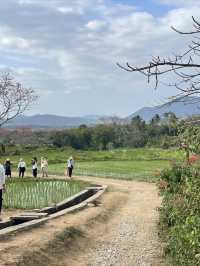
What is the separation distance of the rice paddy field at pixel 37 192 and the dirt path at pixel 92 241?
8.62 ft

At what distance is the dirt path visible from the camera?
1138 cm

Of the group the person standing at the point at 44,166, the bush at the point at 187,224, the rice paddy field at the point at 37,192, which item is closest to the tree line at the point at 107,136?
the person standing at the point at 44,166

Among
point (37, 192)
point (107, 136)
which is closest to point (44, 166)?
point (37, 192)

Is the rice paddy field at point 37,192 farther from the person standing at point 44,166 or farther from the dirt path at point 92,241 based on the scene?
the person standing at point 44,166

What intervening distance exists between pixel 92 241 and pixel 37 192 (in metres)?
11.0

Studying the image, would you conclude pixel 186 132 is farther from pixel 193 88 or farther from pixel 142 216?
pixel 142 216

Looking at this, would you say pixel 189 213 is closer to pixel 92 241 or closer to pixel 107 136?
pixel 92 241

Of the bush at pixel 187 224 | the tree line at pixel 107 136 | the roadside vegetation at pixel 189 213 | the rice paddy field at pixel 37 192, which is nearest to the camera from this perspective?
the roadside vegetation at pixel 189 213

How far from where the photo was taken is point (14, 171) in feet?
143

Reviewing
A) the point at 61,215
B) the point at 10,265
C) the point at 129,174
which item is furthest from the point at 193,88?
the point at 129,174

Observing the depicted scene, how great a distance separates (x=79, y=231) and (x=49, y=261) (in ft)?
11.4

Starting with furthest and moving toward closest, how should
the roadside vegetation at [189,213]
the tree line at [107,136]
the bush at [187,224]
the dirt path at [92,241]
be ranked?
the tree line at [107,136] < the dirt path at [92,241] < the bush at [187,224] < the roadside vegetation at [189,213]

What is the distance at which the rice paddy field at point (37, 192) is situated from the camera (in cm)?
2103

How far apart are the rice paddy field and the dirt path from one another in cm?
263
